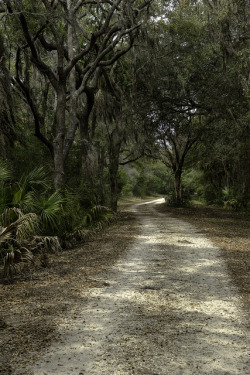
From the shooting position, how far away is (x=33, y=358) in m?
3.46

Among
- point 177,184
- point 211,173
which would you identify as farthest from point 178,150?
point 211,173

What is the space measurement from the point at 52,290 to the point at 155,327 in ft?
7.22

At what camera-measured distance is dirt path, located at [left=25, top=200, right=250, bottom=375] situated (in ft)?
10.9

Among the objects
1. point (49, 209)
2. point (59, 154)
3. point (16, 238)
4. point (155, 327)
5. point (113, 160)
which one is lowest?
point (155, 327)

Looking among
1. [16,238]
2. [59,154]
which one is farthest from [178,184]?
[16,238]

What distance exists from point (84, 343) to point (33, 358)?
0.56 metres

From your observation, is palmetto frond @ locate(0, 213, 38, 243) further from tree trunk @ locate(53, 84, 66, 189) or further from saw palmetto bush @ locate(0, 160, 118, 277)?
tree trunk @ locate(53, 84, 66, 189)

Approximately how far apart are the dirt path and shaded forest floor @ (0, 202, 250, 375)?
19cm

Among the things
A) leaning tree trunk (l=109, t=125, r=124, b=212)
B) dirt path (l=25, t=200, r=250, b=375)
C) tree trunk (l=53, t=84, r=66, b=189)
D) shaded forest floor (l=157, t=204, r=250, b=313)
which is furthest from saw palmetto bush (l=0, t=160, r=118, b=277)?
leaning tree trunk (l=109, t=125, r=124, b=212)

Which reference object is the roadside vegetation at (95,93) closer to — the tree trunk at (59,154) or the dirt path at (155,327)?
the tree trunk at (59,154)

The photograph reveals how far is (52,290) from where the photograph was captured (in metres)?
5.81

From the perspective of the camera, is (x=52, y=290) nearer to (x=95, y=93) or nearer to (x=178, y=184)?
(x=95, y=93)

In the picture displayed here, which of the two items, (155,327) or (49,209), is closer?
(155,327)

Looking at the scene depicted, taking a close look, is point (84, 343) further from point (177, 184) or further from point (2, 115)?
point (177, 184)
